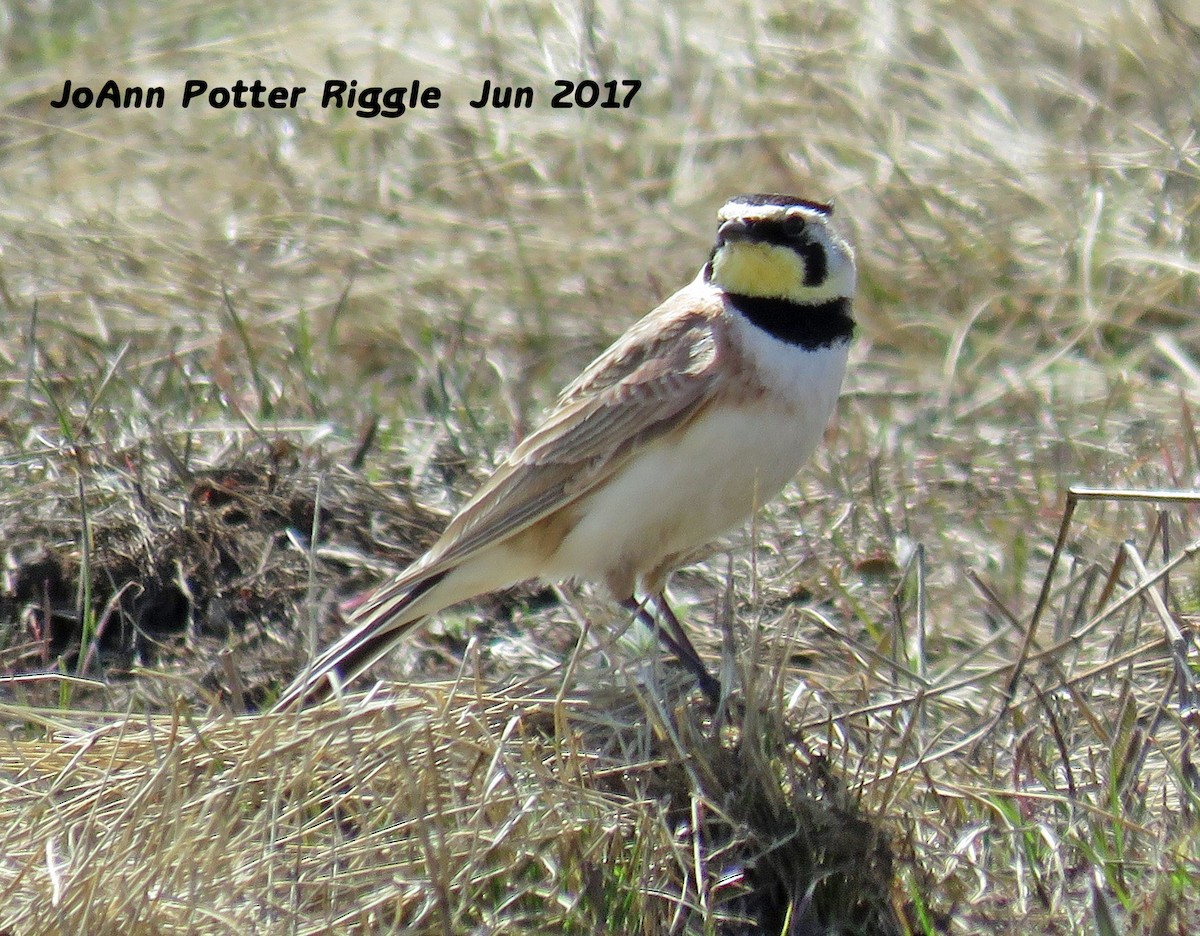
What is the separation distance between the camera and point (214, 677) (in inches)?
200

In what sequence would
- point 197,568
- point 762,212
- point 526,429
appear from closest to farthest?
point 762,212
point 197,568
point 526,429

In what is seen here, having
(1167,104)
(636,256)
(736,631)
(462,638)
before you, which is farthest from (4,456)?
(1167,104)

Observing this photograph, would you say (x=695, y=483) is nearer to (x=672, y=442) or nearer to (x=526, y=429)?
(x=672, y=442)

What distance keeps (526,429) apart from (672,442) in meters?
1.69

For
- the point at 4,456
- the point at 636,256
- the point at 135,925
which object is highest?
the point at 135,925

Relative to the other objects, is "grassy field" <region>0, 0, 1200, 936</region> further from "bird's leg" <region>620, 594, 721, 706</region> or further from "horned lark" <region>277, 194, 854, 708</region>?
"horned lark" <region>277, 194, 854, 708</region>

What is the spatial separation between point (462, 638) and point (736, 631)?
3.71ft

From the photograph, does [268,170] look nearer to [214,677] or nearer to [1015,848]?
[214,677]

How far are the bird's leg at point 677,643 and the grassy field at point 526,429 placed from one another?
0.29ft

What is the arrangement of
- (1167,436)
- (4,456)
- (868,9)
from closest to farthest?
1. (4,456)
2. (1167,436)
3. (868,9)

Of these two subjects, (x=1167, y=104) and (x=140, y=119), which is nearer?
(x=1167, y=104)

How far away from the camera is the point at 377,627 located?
15.5ft

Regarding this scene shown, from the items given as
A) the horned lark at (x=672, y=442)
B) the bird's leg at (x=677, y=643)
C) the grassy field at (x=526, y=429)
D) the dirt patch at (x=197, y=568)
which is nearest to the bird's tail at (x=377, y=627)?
the horned lark at (x=672, y=442)

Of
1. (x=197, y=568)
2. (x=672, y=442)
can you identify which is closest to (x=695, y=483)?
(x=672, y=442)
